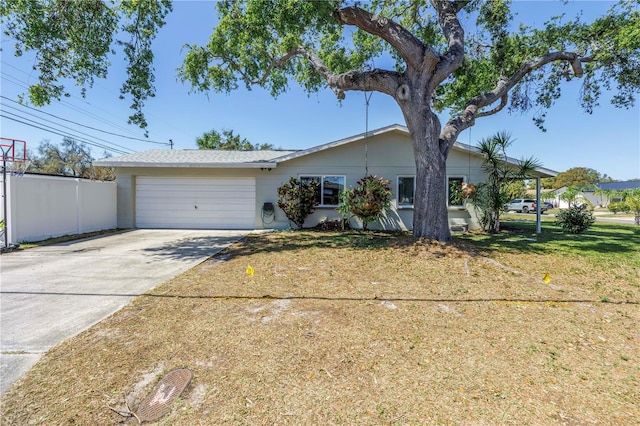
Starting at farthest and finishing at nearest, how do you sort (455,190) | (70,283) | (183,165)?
1. (183,165)
2. (455,190)
3. (70,283)

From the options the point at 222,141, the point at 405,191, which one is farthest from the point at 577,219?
the point at 222,141

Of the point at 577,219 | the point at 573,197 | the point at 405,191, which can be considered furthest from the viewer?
the point at 573,197

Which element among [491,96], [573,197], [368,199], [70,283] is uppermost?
[491,96]

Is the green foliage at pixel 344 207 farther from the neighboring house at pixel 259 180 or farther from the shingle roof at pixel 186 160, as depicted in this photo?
the shingle roof at pixel 186 160

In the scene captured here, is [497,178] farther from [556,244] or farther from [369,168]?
[369,168]

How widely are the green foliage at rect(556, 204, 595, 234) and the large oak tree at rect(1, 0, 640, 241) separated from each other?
3509 mm

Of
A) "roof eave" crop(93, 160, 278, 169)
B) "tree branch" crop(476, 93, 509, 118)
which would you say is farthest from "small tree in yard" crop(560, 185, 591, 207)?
"roof eave" crop(93, 160, 278, 169)

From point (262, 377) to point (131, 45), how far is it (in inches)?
393

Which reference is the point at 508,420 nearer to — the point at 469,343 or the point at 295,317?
the point at 469,343

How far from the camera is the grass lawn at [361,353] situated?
1874mm

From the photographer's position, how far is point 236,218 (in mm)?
11250

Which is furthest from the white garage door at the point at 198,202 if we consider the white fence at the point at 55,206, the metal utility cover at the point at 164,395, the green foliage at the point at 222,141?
the green foliage at the point at 222,141

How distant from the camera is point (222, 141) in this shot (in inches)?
1280

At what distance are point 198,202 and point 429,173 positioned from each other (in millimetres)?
8896
